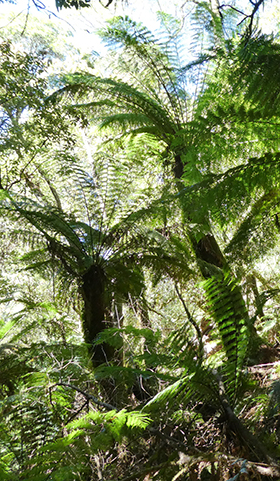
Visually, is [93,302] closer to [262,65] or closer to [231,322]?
[231,322]

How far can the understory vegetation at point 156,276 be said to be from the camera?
56.5 inches

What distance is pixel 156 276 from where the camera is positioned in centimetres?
331

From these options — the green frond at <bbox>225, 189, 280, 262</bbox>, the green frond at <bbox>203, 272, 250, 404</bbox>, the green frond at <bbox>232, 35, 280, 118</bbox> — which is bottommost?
the green frond at <bbox>203, 272, 250, 404</bbox>

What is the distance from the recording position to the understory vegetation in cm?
143

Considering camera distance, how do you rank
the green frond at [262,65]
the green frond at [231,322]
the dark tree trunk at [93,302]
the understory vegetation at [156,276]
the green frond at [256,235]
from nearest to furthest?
the green frond at [262,65] → the understory vegetation at [156,276] → the green frond at [231,322] → the green frond at [256,235] → the dark tree trunk at [93,302]

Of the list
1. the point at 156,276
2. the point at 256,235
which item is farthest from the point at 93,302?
the point at 256,235

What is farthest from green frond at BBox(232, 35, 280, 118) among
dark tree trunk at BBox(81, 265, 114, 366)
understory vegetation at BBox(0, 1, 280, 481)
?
dark tree trunk at BBox(81, 265, 114, 366)

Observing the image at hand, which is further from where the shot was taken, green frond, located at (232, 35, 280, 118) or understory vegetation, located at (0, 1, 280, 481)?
understory vegetation, located at (0, 1, 280, 481)

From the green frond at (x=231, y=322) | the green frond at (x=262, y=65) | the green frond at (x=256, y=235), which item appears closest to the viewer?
the green frond at (x=262, y=65)

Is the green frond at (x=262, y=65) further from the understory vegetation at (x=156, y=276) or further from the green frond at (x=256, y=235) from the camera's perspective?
the green frond at (x=256, y=235)

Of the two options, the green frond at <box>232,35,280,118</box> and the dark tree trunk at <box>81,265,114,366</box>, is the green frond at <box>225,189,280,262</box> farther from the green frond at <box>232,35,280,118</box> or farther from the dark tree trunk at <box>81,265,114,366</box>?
the dark tree trunk at <box>81,265,114,366</box>

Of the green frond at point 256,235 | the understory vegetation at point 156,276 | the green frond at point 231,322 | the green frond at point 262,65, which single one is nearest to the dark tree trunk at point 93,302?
the understory vegetation at point 156,276

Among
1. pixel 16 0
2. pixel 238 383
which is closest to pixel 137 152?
pixel 16 0

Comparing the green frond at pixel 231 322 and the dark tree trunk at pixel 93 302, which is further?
the dark tree trunk at pixel 93 302
